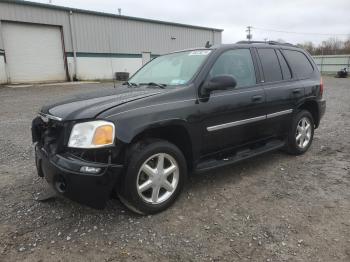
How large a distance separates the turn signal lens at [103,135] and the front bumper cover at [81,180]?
196 mm

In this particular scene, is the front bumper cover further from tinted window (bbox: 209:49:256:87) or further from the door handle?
the door handle

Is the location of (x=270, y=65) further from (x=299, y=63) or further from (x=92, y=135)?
(x=92, y=135)

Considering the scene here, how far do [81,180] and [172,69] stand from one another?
202 centimetres

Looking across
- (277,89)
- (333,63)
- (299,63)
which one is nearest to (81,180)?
(277,89)

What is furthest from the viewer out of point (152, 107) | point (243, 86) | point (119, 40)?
point (119, 40)

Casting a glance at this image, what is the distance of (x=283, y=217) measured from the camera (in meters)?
3.28

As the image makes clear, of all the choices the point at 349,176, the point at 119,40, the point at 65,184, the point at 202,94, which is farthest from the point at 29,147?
the point at 119,40

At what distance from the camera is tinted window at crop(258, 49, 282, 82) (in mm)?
4586

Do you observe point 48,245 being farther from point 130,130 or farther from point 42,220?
point 130,130

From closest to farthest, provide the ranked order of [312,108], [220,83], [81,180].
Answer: [81,180] < [220,83] < [312,108]

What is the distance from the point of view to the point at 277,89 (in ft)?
15.2

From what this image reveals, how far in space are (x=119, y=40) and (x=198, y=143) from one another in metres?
23.2

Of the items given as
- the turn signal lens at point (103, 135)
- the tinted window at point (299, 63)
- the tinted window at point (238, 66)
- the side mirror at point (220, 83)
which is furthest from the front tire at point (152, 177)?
the tinted window at point (299, 63)

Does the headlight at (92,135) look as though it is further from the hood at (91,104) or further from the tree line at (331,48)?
the tree line at (331,48)
